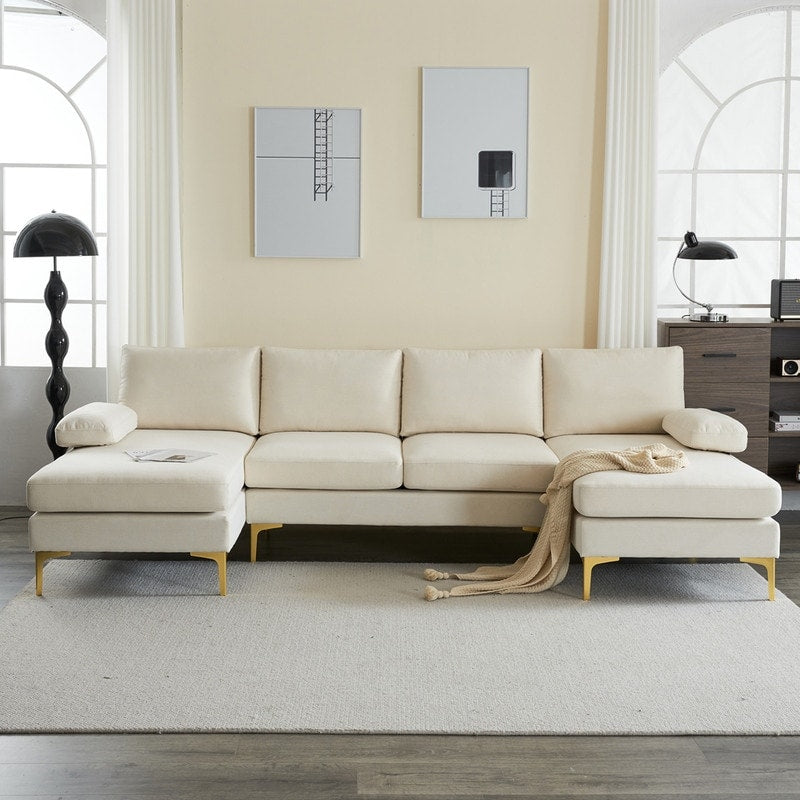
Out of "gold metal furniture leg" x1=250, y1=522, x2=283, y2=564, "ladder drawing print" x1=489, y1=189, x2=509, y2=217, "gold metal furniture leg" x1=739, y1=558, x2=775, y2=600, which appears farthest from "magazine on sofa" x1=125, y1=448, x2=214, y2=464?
"gold metal furniture leg" x1=739, y1=558, x2=775, y2=600

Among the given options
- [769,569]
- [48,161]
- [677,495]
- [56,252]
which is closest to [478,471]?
[677,495]

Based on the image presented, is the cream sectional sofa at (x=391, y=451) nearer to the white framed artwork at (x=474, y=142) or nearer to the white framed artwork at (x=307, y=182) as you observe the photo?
the white framed artwork at (x=307, y=182)

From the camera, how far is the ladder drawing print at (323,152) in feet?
16.0

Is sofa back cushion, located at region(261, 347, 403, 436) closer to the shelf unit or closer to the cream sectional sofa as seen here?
the cream sectional sofa

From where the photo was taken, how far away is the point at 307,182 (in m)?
4.93

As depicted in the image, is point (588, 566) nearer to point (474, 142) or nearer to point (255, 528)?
point (255, 528)

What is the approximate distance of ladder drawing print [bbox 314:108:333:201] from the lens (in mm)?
4891

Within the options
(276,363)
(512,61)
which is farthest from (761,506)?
(512,61)

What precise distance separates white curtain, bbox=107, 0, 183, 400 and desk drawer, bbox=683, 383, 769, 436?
2553 millimetres

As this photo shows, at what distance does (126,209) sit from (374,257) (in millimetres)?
1256

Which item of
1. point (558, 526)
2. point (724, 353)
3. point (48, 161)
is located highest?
point (48, 161)

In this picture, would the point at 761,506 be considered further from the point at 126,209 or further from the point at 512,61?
the point at 126,209

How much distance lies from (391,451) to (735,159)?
99.1 inches

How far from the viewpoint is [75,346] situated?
5199 mm
